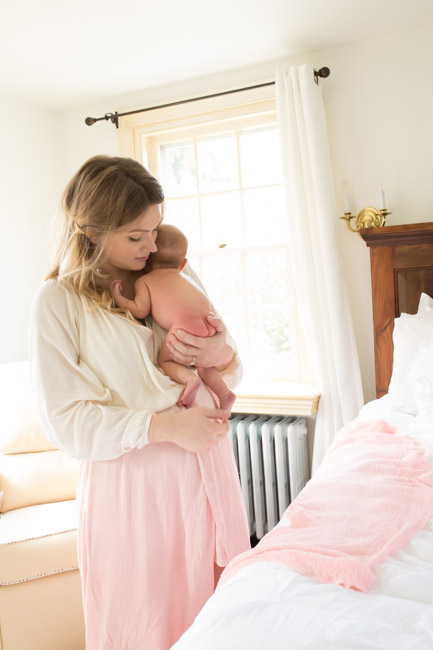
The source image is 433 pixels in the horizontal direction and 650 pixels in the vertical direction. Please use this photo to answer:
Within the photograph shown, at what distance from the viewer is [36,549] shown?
2.08 metres

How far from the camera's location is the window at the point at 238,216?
3090 mm

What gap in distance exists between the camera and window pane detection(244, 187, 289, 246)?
3.10 meters

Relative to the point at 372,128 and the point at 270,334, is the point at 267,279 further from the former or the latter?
the point at 372,128

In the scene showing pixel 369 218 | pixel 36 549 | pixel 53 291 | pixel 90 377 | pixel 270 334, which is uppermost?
pixel 369 218

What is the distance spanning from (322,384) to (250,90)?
5.11 feet

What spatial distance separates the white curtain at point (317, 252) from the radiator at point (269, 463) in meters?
0.12

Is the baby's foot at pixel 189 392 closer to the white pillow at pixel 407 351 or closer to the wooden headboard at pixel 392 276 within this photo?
the white pillow at pixel 407 351

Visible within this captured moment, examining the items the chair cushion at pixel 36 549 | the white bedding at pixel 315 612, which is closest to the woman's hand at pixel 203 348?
the white bedding at pixel 315 612

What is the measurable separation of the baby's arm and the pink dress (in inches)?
3.0

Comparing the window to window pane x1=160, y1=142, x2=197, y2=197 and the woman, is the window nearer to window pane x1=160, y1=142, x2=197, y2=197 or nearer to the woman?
window pane x1=160, y1=142, x2=197, y2=197

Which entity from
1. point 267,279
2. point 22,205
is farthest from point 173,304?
point 22,205

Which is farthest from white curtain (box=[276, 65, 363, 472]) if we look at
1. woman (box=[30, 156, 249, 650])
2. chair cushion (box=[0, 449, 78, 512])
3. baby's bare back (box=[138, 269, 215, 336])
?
woman (box=[30, 156, 249, 650])

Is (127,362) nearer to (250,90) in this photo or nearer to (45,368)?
(45,368)

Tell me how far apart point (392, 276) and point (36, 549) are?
1.88 meters
